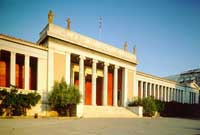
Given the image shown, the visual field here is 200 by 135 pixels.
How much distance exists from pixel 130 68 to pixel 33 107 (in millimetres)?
20192

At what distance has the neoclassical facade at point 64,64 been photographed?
2320cm

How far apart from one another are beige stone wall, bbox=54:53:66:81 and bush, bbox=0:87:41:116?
15.4 feet

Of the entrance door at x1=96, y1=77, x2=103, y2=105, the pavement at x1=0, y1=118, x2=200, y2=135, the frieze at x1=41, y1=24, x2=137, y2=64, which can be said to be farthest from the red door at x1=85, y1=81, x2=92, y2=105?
the pavement at x1=0, y1=118, x2=200, y2=135

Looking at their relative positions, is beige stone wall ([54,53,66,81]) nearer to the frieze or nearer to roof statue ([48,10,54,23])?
the frieze

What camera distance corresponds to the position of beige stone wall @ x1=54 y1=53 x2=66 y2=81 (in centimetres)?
2546

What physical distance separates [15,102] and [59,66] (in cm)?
780

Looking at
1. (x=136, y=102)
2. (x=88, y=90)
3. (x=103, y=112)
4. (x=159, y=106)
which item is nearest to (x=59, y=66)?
(x=103, y=112)

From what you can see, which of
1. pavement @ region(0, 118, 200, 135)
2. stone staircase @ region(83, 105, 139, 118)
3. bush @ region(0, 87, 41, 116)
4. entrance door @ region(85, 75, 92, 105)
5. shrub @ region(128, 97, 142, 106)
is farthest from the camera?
entrance door @ region(85, 75, 92, 105)

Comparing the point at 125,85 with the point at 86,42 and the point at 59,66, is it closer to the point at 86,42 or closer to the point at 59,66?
the point at 86,42

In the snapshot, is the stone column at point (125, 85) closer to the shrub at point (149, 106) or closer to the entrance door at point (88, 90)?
the shrub at point (149, 106)

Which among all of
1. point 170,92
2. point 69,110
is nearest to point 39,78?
point 69,110

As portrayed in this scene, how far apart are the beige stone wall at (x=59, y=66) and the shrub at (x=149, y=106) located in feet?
46.4

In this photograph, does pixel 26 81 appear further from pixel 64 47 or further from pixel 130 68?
pixel 130 68

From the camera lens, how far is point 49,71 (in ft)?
80.8
